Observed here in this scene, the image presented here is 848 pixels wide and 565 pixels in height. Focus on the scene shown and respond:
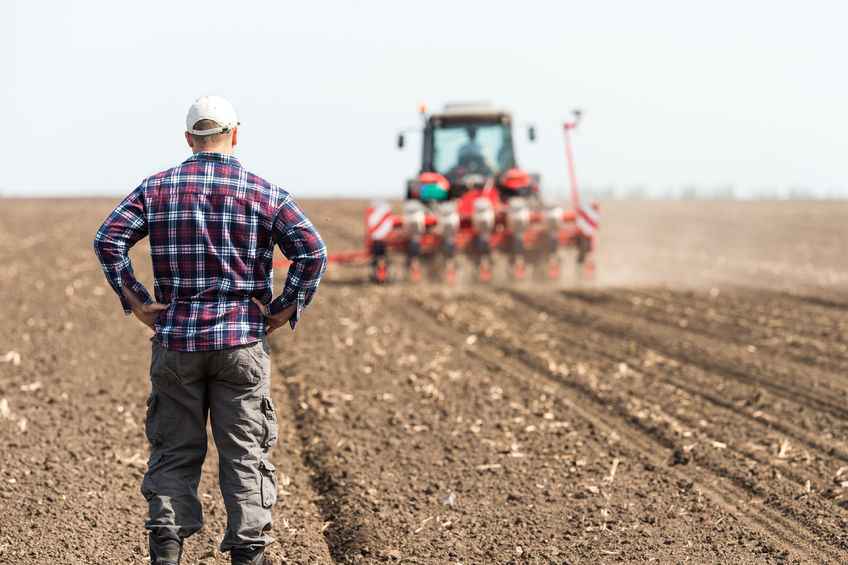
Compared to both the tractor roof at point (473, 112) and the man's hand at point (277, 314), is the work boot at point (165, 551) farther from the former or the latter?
the tractor roof at point (473, 112)

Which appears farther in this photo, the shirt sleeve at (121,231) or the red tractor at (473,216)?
the red tractor at (473,216)

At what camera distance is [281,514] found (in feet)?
17.5

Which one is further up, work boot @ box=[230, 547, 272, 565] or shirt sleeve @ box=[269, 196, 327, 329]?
shirt sleeve @ box=[269, 196, 327, 329]

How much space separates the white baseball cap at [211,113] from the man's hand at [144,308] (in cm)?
65

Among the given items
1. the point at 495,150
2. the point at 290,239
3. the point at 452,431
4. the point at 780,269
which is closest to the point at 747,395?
the point at 452,431

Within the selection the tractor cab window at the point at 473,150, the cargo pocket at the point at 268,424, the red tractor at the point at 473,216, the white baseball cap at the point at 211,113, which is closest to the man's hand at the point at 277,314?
the cargo pocket at the point at 268,424

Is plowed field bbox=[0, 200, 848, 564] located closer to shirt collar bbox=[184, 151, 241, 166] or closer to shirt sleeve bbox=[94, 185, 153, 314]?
shirt sleeve bbox=[94, 185, 153, 314]

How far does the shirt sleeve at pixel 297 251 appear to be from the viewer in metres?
3.85

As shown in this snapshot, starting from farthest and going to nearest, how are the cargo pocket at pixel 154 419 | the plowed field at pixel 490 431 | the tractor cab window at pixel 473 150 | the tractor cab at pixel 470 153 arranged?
the tractor cab window at pixel 473 150
the tractor cab at pixel 470 153
the plowed field at pixel 490 431
the cargo pocket at pixel 154 419

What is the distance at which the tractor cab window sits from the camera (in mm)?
16141

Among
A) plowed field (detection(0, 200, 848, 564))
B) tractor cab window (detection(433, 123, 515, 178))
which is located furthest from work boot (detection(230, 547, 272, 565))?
tractor cab window (detection(433, 123, 515, 178))

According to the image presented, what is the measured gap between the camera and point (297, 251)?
3.88m

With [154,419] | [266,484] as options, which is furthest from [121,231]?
[266,484]

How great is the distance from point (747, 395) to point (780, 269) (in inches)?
432
